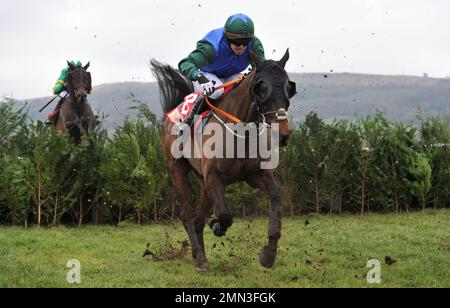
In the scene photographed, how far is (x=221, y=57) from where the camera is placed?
734cm

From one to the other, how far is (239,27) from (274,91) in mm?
1355

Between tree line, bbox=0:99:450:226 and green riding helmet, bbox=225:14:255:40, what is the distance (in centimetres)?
527

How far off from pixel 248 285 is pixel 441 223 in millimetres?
6216

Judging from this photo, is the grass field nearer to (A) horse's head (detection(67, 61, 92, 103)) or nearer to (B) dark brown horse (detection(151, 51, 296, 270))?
(B) dark brown horse (detection(151, 51, 296, 270))

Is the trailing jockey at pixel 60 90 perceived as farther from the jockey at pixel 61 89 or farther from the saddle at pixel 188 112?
the saddle at pixel 188 112

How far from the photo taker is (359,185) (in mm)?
12859

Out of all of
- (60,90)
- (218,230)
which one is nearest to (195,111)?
(218,230)

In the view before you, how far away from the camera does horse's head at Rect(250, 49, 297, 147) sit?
571cm

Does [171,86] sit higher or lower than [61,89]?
lower

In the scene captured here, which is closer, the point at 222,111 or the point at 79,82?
the point at 222,111

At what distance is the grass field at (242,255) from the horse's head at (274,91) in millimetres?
1949

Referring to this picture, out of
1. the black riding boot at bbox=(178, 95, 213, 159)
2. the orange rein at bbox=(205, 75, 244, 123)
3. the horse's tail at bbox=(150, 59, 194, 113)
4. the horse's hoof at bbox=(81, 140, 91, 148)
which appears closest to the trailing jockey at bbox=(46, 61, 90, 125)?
the horse's hoof at bbox=(81, 140, 91, 148)

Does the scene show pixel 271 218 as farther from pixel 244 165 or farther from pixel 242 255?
pixel 242 255

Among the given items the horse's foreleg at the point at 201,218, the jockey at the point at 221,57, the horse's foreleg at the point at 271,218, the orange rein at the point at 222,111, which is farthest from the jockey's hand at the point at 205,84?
the horse's foreleg at the point at 201,218
